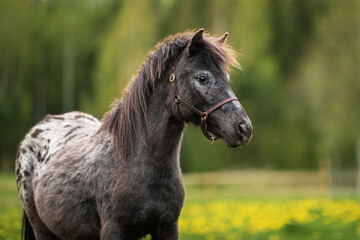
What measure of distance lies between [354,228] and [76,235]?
4216mm

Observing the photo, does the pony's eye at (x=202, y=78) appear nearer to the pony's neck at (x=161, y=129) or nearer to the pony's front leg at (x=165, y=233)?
the pony's neck at (x=161, y=129)

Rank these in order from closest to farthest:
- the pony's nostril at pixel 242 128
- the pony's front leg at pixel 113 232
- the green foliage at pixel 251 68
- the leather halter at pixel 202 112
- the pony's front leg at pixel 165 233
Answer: the pony's nostril at pixel 242 128, the leather halter at pixel 202 112, the pony's front leg at pixel 113 232, the pony's front leg at pixel 165 233, the green foliage at pixel 251 68

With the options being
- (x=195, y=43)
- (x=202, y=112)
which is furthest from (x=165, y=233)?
(x=195, y=43)

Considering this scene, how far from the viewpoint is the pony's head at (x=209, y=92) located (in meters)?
3.25

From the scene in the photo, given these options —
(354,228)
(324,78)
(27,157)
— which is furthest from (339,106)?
(27,157)

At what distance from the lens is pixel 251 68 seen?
2145cm

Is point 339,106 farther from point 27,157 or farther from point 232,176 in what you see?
point 27,157

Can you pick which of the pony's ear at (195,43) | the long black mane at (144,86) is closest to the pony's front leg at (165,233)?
the long black mane at (144,86)

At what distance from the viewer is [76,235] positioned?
3.92 m

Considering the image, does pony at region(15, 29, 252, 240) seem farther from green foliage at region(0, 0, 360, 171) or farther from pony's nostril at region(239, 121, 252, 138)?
green foliage at region(0, 0, 360, 171)

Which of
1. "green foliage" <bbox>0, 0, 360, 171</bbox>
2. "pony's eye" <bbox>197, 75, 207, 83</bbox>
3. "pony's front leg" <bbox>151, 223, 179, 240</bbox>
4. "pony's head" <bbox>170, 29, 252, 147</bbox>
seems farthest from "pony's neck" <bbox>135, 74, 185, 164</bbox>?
"green foliage" <bbox>0, 0, 360, 171</bbox>

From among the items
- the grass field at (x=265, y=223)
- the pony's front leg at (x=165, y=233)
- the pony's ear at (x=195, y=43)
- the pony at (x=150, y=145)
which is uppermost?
the pony's ear at (x=195, y=43)

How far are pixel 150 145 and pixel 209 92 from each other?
689 mm

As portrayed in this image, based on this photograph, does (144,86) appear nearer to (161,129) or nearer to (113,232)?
(161,129)
